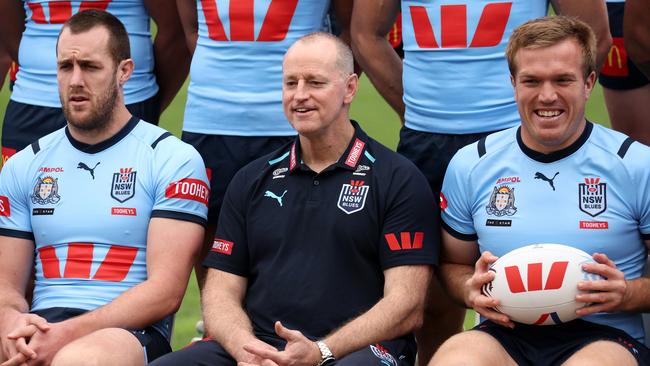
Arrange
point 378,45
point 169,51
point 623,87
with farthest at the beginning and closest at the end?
point 623,87 < point 169,51 < point 378,45

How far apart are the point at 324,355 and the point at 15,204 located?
1774 mm

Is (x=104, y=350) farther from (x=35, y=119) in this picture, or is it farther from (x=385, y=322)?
(x=35, y=119)

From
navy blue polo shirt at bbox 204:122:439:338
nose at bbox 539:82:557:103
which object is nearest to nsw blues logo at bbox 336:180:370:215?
navy blue polo shirt at bbox 204:122:439:338

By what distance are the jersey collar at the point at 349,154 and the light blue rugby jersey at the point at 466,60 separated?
532mm

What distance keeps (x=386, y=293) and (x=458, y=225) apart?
0.46 meters

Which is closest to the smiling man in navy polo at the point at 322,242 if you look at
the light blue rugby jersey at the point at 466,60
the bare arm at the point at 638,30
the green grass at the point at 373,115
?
the light blue rugby jersey at the point at 466,60

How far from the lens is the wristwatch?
508 cm

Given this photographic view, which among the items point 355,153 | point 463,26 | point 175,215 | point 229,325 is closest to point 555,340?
point 355,153

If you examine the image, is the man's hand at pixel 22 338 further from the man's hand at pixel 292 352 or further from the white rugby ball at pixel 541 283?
the white rugby ball at pixel 541 283

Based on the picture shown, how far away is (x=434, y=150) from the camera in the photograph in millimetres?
5996

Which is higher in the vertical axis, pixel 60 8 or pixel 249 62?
pixel 60 8

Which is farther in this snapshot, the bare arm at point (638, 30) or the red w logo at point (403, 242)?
the bare arm at point (638, 30)

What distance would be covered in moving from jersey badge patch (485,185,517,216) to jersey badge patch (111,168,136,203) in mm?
1631

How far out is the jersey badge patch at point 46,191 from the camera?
19.2 ft
